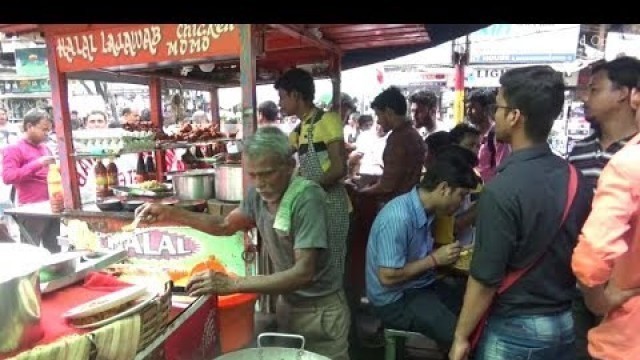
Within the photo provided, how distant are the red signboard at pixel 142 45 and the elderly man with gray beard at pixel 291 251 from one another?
1077mm

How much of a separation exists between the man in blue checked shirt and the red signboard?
4.84ft

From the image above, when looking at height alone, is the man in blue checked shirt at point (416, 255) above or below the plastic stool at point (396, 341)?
above

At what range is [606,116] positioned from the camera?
8.21ft

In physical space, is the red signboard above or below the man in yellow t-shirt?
above

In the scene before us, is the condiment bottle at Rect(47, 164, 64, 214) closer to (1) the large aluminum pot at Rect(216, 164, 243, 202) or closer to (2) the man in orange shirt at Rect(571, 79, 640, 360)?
(1) the large aluminum pot at Rect(216, 164, 243, 202)

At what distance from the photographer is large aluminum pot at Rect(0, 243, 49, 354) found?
1096 mm

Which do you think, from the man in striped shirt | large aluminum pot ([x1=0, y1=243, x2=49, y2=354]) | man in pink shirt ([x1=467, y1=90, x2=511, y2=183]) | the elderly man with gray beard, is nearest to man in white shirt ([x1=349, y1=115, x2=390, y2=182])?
man in pink shirt ([x1=467, y1=90, x2=511, y2=183])

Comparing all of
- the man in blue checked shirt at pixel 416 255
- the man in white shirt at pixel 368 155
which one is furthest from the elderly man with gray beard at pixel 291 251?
the man in white shirt at pixel 368 155

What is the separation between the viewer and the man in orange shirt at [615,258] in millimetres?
1553

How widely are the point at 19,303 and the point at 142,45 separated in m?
2.44

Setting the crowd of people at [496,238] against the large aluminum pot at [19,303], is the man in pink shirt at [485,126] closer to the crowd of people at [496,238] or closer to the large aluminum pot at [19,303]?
the crowd of people at [496,238]

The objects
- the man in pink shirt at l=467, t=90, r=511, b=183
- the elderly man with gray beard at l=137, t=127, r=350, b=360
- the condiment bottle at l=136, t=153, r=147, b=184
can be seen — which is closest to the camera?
the elderly man with gray beard at l=137, t=127, r=350, b=360

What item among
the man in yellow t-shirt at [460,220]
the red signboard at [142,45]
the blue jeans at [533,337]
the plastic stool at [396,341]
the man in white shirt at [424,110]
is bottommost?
the plastic stool at [396,341]
